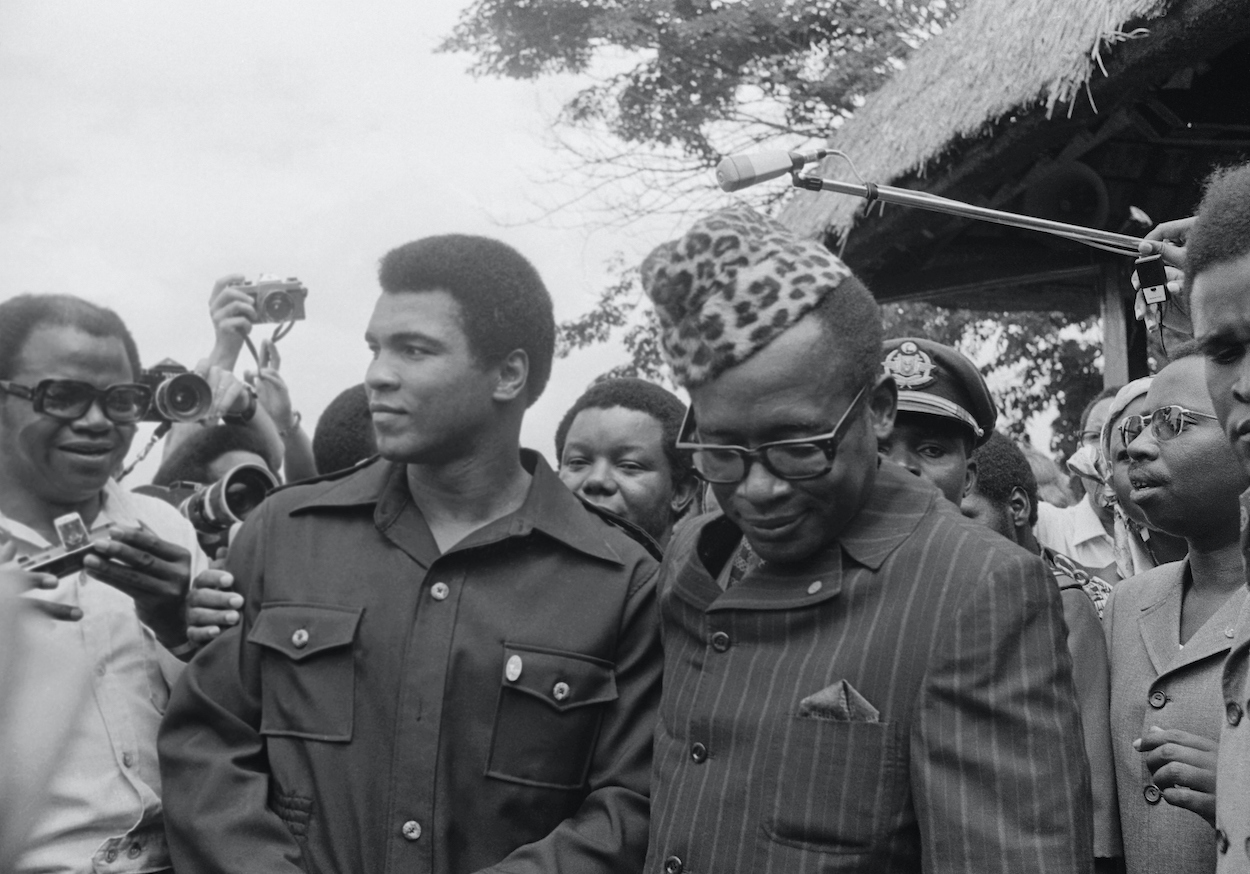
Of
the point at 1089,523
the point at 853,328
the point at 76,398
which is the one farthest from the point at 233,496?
the point at 1089,523

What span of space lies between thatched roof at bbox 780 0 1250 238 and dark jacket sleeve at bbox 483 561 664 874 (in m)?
3.22

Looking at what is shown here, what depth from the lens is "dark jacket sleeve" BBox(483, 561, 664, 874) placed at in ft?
8.03

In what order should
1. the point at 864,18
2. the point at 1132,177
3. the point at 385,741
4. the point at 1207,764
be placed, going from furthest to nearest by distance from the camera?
the point at 864,18
the point at 1132,177
the point at 385,741
the point at 1207,764

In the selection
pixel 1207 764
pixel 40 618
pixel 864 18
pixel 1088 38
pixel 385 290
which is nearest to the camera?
pixel 40 618

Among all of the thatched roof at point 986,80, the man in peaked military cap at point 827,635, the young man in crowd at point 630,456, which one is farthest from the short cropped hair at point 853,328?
the thatched roof at point 986,80

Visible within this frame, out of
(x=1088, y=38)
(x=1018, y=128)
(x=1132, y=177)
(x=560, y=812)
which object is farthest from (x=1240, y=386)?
(x=1132, y=177)

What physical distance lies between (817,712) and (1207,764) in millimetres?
612

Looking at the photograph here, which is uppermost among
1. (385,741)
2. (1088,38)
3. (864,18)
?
(864,18)

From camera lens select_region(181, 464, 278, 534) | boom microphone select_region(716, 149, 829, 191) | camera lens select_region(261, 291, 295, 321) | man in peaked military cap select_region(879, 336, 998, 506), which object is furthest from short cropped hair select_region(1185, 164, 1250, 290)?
camera lens select_region(261, 291, 295, 321)

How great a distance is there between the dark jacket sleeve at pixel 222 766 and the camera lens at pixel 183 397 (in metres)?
0.79

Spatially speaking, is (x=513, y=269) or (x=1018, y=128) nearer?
(x=513, y=269)

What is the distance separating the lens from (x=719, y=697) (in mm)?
2213

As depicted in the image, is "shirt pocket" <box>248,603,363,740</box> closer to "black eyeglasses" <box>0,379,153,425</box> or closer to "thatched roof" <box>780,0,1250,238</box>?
"black eyeglasses" <box>0,379,153,425</box>

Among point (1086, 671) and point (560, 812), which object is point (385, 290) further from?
point (1086, 671)
